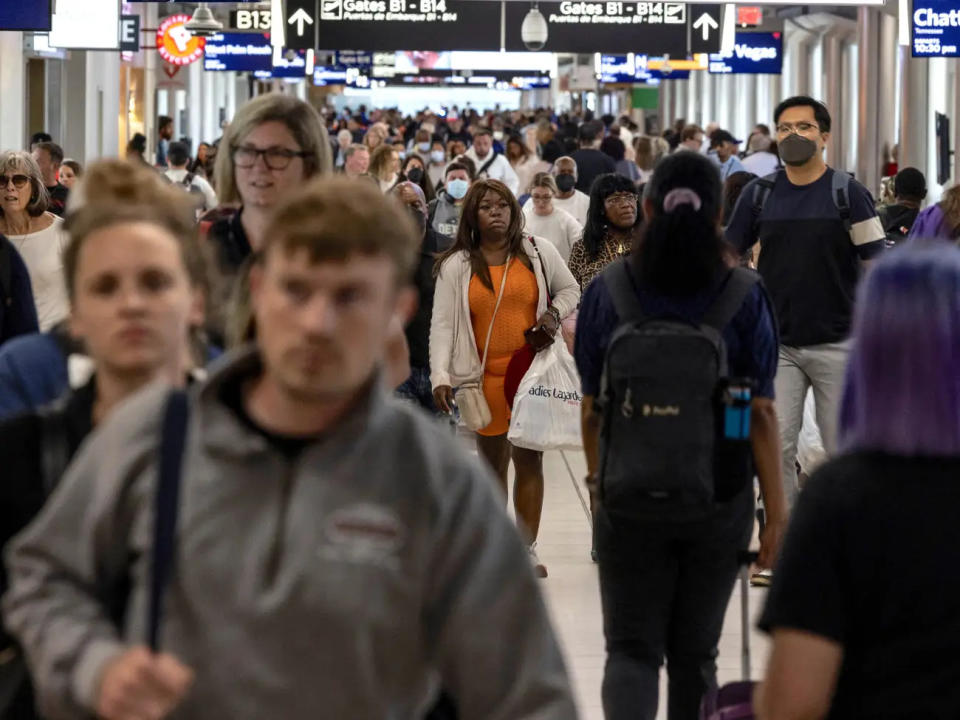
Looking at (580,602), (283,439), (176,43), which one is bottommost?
(580,602)

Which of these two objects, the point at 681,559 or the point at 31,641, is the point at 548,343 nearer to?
the point at 681,559

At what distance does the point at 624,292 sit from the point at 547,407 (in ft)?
9.93

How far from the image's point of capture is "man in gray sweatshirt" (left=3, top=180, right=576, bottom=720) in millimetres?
1979

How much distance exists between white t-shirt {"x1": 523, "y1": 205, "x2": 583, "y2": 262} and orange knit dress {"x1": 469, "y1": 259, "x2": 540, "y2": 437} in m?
3.84

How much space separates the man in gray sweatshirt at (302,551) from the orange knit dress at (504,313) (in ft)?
16.1

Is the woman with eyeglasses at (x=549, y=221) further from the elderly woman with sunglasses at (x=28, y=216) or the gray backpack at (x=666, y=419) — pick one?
the gray backpack at (x=666, y=419)

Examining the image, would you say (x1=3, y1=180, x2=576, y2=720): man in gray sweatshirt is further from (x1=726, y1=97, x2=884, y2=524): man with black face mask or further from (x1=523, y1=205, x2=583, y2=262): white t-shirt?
(x1=523, y1=205, x2=583, y2=262): white t-shirt

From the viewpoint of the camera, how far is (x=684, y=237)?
3.84m

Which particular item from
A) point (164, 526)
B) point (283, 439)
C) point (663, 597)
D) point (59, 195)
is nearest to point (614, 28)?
point (59, 195)

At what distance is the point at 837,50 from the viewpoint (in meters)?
31.5

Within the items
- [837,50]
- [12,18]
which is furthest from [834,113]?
[12,18]

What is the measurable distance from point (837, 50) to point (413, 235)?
3048 centimetres

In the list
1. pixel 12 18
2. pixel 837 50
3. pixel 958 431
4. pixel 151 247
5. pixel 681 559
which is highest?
pixel 837 50

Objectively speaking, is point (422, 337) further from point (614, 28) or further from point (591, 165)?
point (614, 28)
